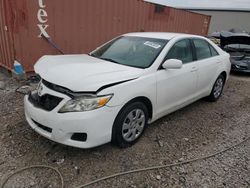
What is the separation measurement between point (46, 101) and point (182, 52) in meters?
2.35

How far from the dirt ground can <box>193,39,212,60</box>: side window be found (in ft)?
3.90

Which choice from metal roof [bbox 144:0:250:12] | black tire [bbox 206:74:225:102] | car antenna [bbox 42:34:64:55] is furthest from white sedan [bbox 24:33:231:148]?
metal roof [bbox 144:0:250:12]

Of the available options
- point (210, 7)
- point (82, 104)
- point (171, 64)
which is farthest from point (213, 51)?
point (210, 7)

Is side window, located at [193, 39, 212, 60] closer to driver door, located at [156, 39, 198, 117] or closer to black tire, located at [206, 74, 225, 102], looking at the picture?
driver door, located at [156, 39, 198, 117]

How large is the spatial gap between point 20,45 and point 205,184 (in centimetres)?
491

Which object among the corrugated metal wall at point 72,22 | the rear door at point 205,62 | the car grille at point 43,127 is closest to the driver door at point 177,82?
the rear door at point 205,62

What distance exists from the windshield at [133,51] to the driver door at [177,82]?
22 centimetres

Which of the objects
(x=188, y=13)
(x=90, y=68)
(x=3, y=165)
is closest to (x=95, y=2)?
(x=90, y=68)

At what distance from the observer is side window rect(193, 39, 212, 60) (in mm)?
4270

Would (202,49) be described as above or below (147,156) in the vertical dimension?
above

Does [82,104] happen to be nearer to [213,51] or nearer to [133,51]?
[133,51]

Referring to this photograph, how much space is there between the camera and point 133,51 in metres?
3.65

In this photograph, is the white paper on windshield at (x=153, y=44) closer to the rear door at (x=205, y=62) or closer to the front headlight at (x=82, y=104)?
the rear door at (x=205, y=62)

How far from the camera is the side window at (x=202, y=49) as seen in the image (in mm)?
4270
